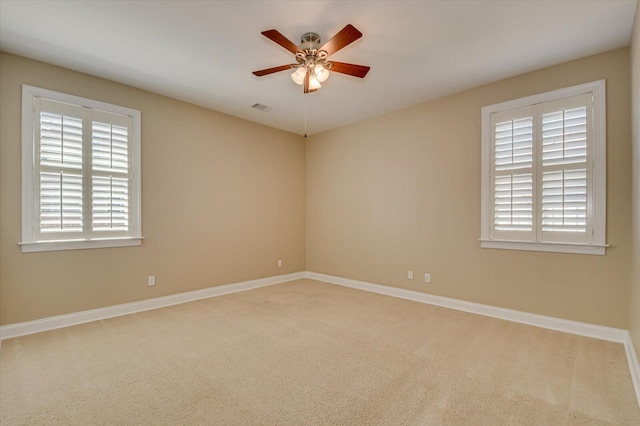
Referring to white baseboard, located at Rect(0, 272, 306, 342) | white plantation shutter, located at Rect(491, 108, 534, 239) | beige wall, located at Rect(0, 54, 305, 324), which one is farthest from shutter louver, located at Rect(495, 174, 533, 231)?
white baseboard, located at Rect(0, 272, 306, 342)

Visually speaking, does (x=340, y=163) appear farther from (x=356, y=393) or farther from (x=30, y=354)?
(x=30, y=354)

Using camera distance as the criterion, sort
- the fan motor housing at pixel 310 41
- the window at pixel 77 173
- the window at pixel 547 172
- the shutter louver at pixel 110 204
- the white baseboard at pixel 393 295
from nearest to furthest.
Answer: the fan motor housing at pixel 310 41, the white baseboard at pixel 393 295, the window at pixel 547 172, the window at pixel 77 173, the shutter louver at pixel 110 204

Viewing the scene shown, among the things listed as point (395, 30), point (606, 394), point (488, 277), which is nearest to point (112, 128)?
point (395, 30)

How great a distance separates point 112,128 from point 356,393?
4.04m

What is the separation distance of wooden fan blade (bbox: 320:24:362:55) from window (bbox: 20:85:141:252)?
289cm

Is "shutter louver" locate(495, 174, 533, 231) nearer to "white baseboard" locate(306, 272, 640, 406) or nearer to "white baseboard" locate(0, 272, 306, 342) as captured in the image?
"white baseboard" locate(306, 272, 640, 406)

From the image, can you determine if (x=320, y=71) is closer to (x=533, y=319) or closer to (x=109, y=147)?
(x=109, y=147)

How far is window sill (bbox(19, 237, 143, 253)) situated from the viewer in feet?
10.5

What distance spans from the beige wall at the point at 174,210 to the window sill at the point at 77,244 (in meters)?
0.07

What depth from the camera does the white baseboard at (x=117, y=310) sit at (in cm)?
314

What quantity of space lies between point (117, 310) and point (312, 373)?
282 centimetres

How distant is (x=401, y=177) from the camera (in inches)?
185

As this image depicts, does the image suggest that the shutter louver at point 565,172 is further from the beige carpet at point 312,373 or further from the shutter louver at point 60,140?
the shutter louver at point 60,140

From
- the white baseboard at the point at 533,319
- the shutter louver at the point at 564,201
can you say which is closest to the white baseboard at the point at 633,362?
the white baseboard at the point at 533,319
